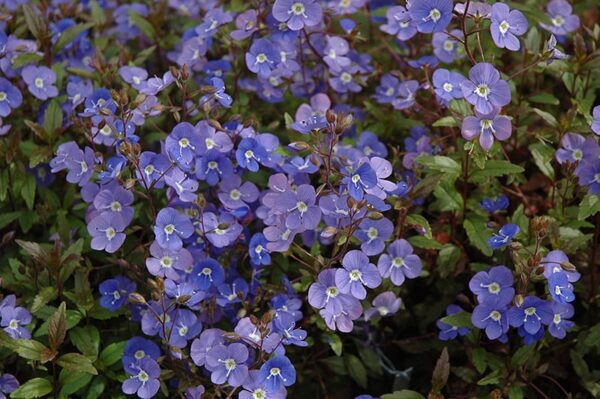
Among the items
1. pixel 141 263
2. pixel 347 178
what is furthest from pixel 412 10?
pixel 141 263

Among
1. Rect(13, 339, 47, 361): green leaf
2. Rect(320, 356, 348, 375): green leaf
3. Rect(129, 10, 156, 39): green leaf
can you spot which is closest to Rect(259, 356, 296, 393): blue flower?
Rect(320, 356, 348, 375): green leaf

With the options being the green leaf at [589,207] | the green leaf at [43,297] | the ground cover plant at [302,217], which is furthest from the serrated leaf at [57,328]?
the green leaf at [589,207]

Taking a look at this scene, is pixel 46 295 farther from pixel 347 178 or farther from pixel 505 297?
pixel 505 297

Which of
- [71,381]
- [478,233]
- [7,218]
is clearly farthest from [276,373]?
[7,218]

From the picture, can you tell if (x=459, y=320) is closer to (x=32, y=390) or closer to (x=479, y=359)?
(x=479, y=359)

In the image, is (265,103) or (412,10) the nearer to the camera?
(412,10)
